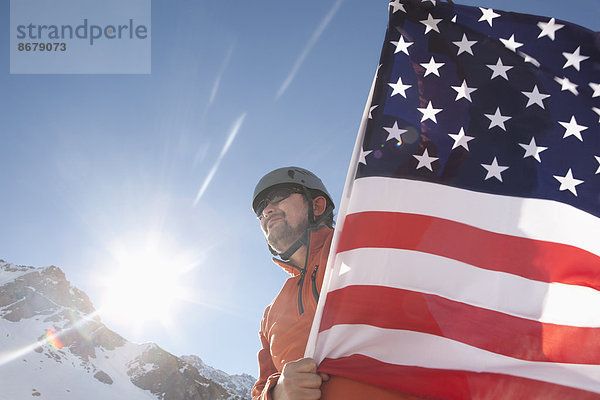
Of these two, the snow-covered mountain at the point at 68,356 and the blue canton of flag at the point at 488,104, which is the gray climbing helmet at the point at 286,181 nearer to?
the blue canton of flag at the point at 488,104

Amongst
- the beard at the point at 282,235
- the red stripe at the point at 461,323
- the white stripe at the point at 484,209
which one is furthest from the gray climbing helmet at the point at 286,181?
the red stripe at the point at 461,323

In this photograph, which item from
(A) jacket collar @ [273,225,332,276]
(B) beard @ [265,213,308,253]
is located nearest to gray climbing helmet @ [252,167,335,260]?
(B) beard @ [265,213,308,253]

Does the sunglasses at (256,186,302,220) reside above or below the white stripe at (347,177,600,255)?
above

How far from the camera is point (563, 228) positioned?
225 cm

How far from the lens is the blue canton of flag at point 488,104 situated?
2.32 metres

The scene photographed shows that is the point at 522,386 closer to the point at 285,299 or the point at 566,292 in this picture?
the point at 566,292

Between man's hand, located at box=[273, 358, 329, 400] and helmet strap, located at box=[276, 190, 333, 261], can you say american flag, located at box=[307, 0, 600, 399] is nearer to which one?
man's hand, located at box=[273, 358, 329, 400]

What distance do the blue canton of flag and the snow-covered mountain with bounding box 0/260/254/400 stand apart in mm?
101211

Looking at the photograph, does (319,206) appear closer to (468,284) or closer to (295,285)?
(295,285)

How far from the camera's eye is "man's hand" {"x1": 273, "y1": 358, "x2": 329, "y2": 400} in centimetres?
175

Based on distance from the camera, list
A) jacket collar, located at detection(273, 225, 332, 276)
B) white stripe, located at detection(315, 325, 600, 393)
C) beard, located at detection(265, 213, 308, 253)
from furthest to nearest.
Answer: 1. beard, located at detection(265, 213, 308, 253)
2. jacket collar, located at detection(273, 225, 332, 276)
3. white stripe, located at detection(315, 325, 600, 393)

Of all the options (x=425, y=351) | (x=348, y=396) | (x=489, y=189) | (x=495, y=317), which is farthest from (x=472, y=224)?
(x=348, y=396)

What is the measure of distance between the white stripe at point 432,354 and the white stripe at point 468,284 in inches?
8.7

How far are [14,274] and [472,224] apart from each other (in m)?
166
